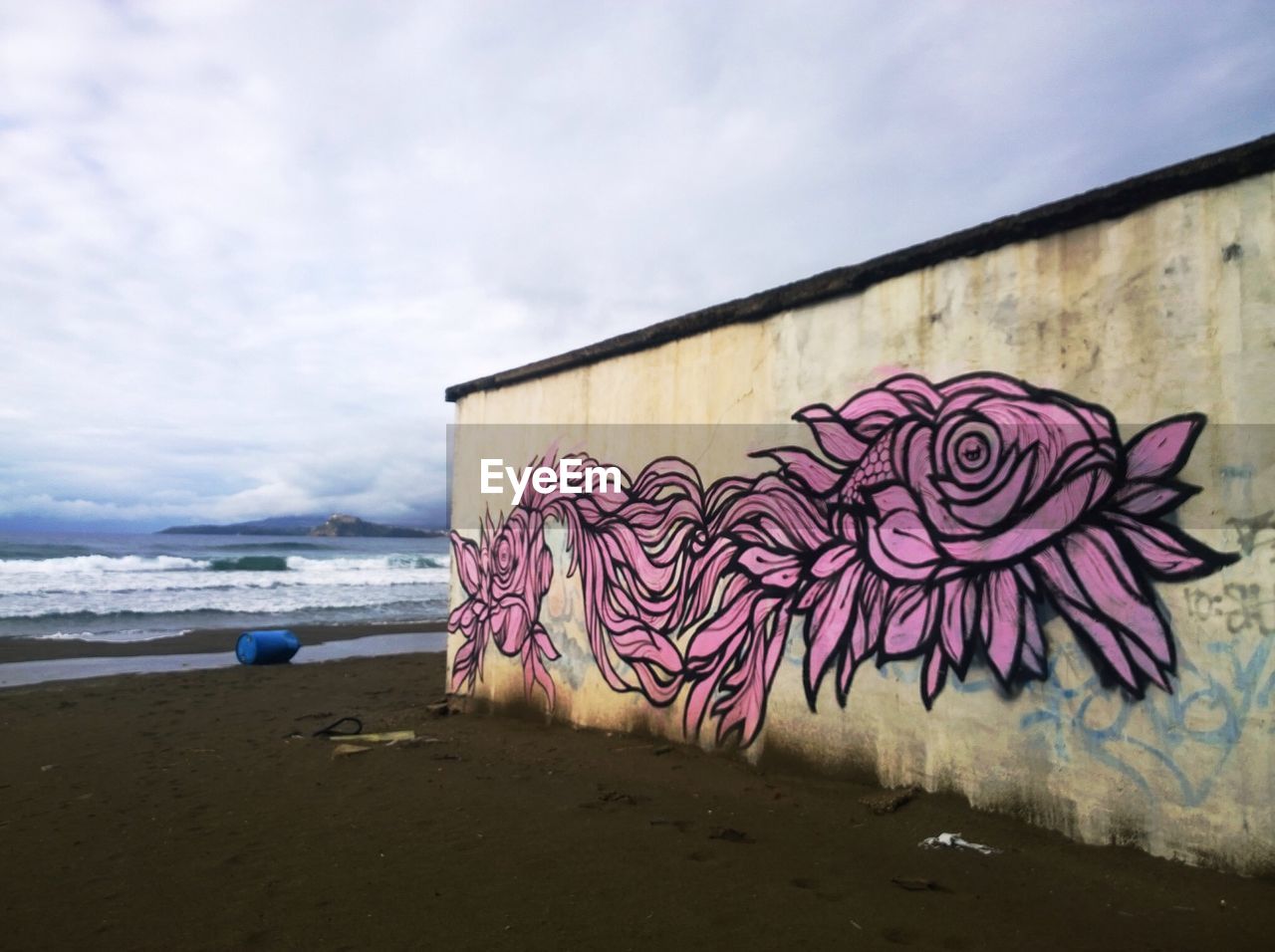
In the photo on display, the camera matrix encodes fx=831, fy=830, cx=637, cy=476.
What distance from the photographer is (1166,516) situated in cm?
364

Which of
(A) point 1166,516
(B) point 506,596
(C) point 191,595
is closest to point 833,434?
(A) point 1166,516

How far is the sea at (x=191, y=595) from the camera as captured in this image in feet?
63.2

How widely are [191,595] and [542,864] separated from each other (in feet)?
80.6

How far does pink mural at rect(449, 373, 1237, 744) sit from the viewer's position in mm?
3762

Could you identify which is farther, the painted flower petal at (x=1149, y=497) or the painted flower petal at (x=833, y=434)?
the painted flower petal at (x=833, y=434)

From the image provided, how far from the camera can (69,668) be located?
1303 centimetres

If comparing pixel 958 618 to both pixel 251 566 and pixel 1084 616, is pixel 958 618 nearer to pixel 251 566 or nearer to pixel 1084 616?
pixel 1084 616

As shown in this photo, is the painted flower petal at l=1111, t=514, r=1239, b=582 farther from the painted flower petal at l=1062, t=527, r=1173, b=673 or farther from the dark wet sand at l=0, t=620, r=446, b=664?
the dark wet sand at l=0, t=620, r=446, b=664

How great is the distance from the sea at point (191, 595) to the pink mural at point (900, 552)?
595 inches

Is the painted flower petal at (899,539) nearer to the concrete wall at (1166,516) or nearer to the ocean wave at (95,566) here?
the concrete wall at (1166,516)

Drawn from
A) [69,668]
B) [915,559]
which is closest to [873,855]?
[915,559]

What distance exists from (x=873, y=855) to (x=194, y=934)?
2978 millimetres

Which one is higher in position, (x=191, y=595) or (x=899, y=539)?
(x=899, y=539)

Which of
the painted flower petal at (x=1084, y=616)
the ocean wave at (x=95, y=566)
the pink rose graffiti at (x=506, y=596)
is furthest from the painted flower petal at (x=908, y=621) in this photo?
the ocean wave at (x=95, y=566)
